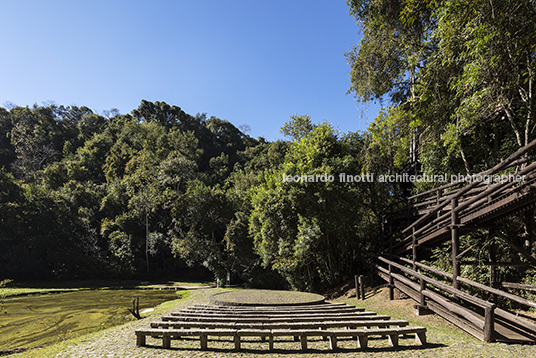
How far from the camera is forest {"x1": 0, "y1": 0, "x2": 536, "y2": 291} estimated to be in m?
7.86

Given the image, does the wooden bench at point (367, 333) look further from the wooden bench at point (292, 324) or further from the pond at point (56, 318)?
the pond at point (56, 318)

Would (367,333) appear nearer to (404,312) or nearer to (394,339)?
(394,339)

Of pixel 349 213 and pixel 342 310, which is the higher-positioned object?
pixel 349 213

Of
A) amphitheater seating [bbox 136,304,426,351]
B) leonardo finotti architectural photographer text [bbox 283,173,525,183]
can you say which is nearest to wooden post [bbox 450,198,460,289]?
amphitheater seating [bbox 136,304,426,351]

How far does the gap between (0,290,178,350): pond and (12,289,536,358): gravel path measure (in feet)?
7.98

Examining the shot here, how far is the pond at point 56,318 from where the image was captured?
823 centimetres

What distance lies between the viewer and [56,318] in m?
10.7

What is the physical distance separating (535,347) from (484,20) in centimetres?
722

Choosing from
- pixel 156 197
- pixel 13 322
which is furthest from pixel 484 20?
pixel 156 197

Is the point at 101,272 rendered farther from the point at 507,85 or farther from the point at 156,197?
the point at 507,85

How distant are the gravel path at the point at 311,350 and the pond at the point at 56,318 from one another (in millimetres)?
2434

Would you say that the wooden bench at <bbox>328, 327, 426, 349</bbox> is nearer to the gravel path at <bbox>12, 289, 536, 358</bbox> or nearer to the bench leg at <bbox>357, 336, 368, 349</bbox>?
the bench leg at <bbox>357, 336, 368, 349</bbox>

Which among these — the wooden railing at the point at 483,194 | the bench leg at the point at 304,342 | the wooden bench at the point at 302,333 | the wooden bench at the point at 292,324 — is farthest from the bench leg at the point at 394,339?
the wooden railing at the point at 483,194

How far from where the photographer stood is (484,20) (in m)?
7.19
